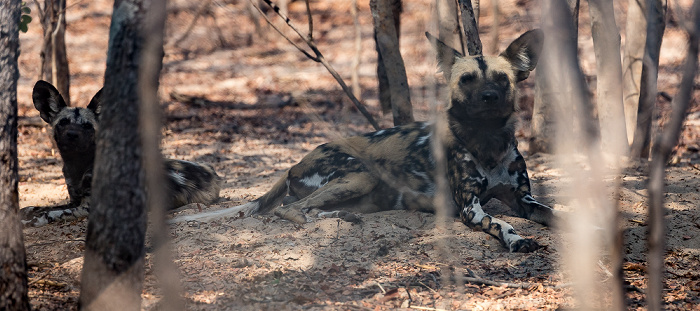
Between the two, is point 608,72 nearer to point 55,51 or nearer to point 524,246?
point 524,246

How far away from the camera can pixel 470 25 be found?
189 inches

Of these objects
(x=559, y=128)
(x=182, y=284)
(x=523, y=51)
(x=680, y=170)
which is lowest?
(x=182, y=284)

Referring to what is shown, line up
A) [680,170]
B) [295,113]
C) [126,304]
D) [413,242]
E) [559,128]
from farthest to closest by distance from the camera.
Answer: [295,113], [680,170], [413,242], [126,304], [559,128]

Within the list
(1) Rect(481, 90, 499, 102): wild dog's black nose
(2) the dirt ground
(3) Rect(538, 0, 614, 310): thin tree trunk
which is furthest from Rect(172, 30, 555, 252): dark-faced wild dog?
(3) Rect(538, 0, 614, 310): thin tree trunk

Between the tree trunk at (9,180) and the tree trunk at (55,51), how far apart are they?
4.71m

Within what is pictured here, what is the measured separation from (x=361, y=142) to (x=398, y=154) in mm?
381

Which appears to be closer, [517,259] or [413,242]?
[517,259]

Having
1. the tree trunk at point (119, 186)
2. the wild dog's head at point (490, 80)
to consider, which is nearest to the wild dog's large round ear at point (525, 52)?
the wild dog's head at point (490, 80)

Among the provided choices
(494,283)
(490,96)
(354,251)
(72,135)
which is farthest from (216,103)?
(494,283)

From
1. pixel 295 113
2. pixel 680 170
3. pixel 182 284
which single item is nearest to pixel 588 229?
pixel 182 284

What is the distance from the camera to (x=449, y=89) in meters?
4.41

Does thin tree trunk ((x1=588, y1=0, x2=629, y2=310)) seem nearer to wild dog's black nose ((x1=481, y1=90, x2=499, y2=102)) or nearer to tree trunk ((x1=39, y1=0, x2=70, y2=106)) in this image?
wild dog's black nose ((x1=481, y1=90, x2=499, y2=102))

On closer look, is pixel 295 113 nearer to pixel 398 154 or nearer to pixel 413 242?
pixel 398 154

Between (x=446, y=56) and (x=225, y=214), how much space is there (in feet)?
6.14
